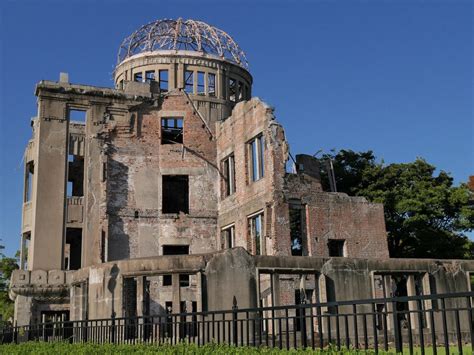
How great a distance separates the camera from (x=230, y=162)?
28672 millimetres

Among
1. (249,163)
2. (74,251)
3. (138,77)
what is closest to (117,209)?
(249,163)

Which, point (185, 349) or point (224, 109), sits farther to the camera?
point (224, 109)

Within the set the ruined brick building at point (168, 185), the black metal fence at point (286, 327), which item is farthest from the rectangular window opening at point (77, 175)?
the black metal fence at point (286, 327)

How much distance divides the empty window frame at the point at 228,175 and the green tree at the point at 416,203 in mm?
8323

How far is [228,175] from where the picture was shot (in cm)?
2927

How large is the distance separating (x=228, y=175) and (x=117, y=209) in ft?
19.1

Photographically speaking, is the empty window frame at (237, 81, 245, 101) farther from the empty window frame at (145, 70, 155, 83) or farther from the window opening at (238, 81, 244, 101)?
the empty window frame at (145, 70, 155, 83)

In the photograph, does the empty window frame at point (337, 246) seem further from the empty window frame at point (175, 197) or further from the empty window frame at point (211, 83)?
the empty window frame at point (211, 83)

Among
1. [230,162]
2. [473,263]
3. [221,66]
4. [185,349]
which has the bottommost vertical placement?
[185,349]

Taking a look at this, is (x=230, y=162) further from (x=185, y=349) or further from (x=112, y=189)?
(x=185, y=349)

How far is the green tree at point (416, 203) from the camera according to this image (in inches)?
1258

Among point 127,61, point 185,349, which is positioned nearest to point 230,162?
point 127,61

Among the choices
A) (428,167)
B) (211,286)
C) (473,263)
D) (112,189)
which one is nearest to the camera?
(211,286)

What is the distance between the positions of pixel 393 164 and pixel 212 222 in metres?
13.0
